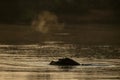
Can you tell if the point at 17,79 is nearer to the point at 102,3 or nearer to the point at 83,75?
the point at 83,75

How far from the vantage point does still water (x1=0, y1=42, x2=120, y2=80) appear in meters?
28.4

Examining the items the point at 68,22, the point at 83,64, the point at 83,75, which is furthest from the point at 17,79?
the point at 68,22

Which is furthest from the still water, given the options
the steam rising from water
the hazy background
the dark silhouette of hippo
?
the steam rising from water

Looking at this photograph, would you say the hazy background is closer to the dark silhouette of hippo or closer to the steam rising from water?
the steam rising from water

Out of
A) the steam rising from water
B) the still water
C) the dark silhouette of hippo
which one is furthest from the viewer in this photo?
the steam rising from water

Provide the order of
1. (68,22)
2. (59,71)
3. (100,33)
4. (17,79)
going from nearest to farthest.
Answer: (17,79)
(59,71)
(100,33)
(68,22)

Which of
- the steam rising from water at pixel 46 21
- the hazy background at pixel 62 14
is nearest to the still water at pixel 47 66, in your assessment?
the hazy background at pixel 62 14

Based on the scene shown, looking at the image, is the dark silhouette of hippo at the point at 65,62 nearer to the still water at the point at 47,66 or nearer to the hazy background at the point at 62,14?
the still water at the point at 47,66

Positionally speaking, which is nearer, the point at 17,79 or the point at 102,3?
the point at 17,79

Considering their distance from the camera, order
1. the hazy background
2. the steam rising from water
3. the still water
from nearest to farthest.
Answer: the still water, the hazy background, the steam rising from water

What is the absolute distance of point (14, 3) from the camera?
224ft

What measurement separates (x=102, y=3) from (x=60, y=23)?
Answer: 5200mm

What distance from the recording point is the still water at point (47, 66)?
2836 cm

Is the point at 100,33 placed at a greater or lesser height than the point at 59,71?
greater
